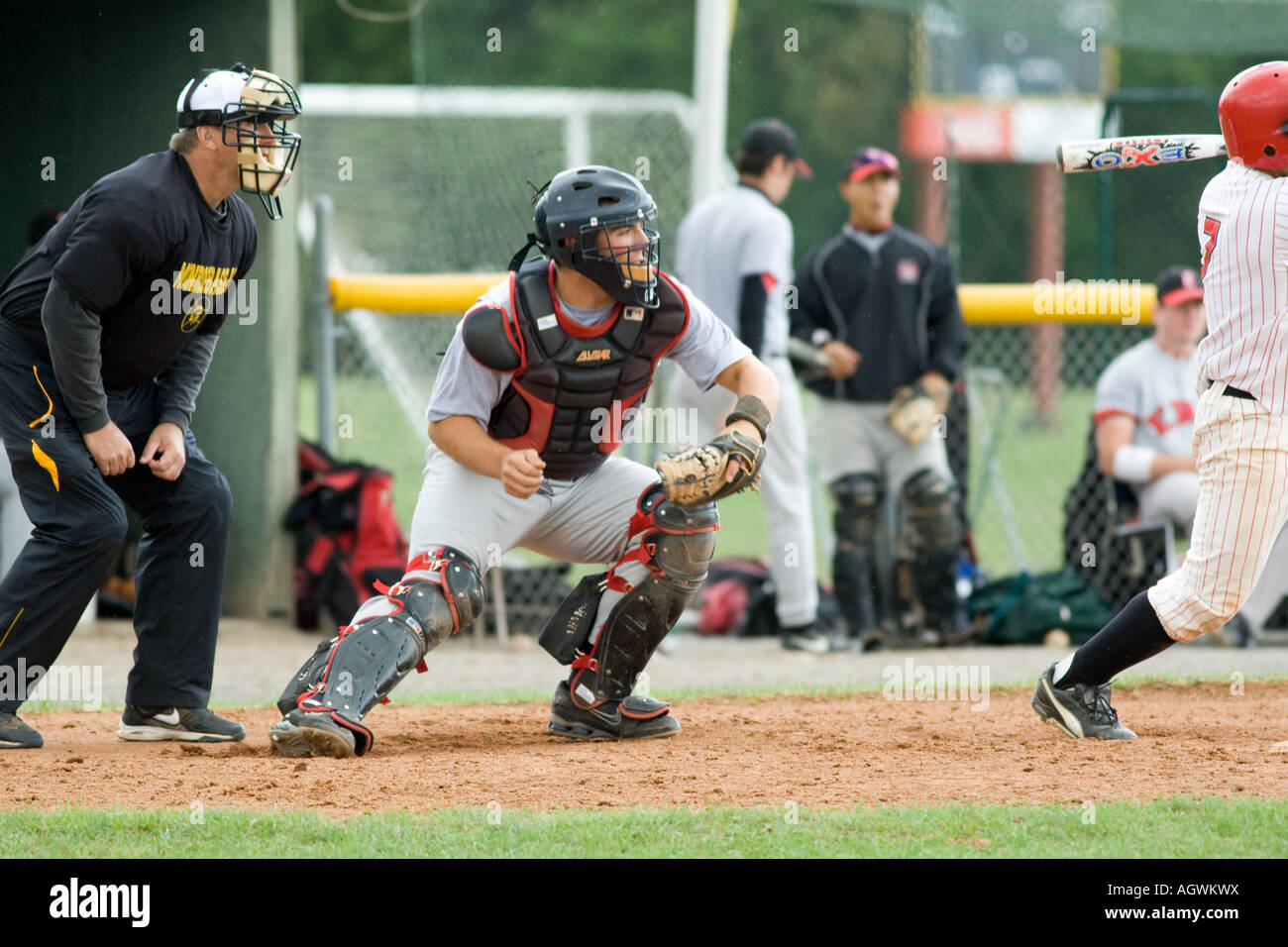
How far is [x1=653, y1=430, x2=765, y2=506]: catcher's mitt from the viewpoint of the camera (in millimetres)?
4949

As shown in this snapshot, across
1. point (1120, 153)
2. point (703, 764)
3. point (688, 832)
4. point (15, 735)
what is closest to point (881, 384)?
point (1120, 153)

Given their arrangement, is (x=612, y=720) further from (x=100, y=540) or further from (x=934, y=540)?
(x=934, y=540)

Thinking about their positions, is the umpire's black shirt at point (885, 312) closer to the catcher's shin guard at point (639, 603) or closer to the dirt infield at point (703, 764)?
the dirt infield at point (703, 764)

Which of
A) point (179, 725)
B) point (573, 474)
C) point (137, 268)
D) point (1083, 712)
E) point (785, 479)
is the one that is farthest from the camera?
point (785, 479)

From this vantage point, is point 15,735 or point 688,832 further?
point 15,735

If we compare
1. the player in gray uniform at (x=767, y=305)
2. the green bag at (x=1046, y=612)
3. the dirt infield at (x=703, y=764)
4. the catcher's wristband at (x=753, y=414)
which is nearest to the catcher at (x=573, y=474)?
the catcher's wristband at (x=753, y=414)

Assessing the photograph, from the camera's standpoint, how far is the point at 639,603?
5289 mm

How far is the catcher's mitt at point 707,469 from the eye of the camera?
495 centimetres

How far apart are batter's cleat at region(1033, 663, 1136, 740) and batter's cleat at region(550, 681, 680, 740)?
1.24 meters

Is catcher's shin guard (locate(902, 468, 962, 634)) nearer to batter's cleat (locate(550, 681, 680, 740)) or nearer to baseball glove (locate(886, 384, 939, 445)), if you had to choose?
baseball glove (locate(886, 384, 939, 445))

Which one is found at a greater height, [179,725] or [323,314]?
[323,314]

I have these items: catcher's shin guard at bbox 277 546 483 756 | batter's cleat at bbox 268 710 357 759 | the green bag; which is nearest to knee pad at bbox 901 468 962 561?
the green bag

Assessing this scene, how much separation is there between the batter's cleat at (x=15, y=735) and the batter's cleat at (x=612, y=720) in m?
1.68

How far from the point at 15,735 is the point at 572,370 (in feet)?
7.03
